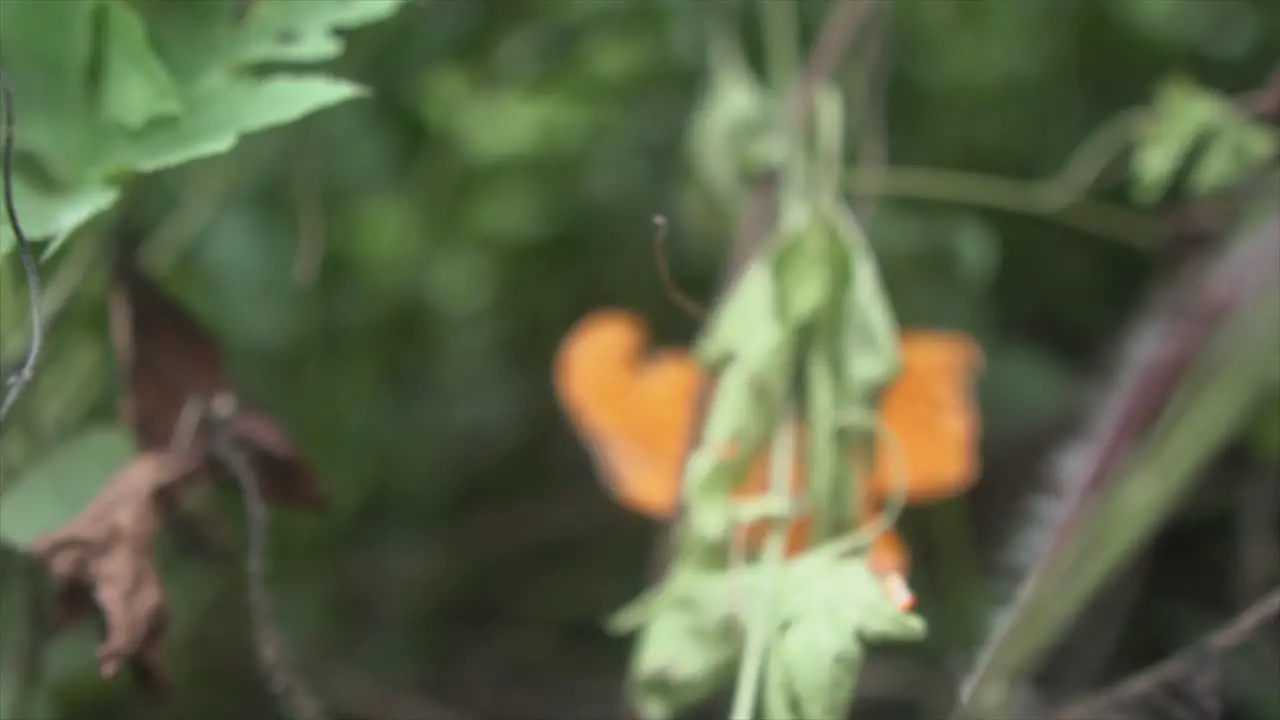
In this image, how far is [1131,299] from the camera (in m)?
0.89

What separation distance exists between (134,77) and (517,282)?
0.50m

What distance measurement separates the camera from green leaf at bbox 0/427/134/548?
52 cm

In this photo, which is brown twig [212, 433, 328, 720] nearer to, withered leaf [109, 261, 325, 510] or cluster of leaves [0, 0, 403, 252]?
withered leaf [109, 261, 325, 510]

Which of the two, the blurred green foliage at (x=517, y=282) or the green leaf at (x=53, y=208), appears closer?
the green leaf at (x=53, y=208)

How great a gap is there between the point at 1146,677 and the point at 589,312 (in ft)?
1.67

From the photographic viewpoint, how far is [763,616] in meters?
0.46

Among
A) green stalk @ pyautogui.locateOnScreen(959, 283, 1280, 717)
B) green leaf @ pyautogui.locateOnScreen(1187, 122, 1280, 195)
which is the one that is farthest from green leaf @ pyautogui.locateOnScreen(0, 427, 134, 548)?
green leaf @ pyautogui.locateOnScreen(1187, 122, 1280, 195)

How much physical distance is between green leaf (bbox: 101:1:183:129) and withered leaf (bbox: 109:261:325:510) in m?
0.14

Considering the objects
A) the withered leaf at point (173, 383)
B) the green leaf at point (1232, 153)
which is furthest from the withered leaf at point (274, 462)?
the green leaf at point (1232, 153)

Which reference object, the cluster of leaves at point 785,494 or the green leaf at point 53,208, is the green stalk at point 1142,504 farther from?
the green leaf at point 53,208

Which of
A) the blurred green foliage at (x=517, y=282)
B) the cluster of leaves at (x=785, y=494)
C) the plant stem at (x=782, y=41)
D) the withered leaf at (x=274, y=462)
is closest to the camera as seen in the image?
the cluster of leaves at (x=785, y=494)

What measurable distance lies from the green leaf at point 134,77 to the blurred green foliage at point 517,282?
0.24 meters

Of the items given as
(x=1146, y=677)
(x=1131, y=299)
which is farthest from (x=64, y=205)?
(x=1131, y=299)

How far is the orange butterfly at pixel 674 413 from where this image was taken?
654 millimetres
